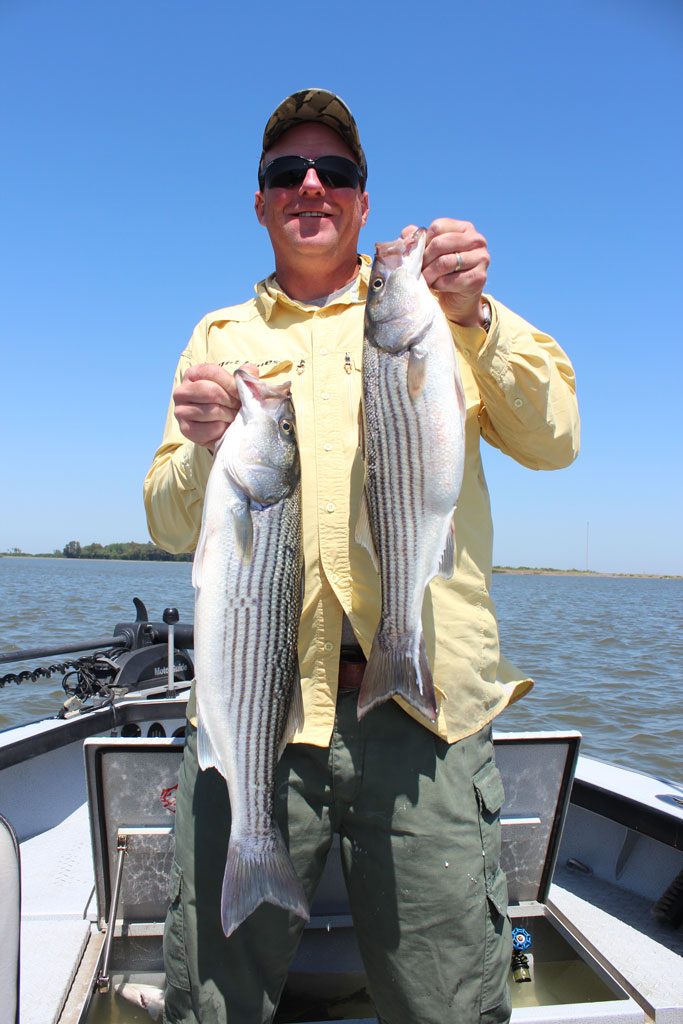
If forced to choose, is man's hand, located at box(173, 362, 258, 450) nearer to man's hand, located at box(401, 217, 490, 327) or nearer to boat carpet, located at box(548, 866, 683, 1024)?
man's hand, located at box(401, 217, 490, 327)

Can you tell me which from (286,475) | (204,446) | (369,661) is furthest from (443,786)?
(204,446)

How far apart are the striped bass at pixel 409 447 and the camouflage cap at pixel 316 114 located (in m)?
0.88

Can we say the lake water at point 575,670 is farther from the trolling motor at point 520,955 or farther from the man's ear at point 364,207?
the man's ear at point 364,207

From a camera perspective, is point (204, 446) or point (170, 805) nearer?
point (204, 446)

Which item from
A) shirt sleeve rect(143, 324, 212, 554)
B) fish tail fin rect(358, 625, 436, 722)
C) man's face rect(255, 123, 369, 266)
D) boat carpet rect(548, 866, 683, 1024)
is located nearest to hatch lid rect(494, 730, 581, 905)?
boat carpet rect(548, 866, 683, 1024)

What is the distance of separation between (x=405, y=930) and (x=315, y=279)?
94.1 inches

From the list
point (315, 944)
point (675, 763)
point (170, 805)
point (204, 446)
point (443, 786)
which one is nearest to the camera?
point (443, 786)

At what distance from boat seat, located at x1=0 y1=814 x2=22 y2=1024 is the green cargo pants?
2.22ft

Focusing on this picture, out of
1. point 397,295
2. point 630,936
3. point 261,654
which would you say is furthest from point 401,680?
point 630,936

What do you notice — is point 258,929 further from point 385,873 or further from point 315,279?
point 315,279

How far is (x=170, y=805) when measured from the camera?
3459 mm

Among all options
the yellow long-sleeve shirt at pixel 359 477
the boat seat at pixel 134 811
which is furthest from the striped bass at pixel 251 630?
the boat seat at pixel 134 811

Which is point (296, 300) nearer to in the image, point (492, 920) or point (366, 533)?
point (366, 533)

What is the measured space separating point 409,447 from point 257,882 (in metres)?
1.42
